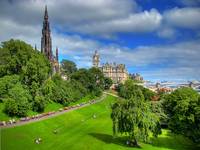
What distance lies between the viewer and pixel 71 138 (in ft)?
192

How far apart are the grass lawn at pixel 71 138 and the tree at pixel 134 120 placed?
7.94 ft

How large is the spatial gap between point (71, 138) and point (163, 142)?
17.4m

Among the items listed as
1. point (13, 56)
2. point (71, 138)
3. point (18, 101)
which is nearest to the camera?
point (71, 138)

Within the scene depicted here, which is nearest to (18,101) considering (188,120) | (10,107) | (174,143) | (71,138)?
(10,107)

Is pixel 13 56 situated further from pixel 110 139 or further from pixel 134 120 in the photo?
pixel 134 120

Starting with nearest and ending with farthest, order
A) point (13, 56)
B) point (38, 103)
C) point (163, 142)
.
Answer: point (163, 142) < point (38, 103) < point (13, 56)

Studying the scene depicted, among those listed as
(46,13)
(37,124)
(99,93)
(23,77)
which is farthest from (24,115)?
(46,13)

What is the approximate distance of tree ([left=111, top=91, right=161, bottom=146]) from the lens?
5453cm

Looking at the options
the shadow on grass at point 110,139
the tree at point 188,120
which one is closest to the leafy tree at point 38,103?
the shadow on grass at point 110,139

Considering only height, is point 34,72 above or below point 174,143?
above

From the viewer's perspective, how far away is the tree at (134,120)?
2147 inches

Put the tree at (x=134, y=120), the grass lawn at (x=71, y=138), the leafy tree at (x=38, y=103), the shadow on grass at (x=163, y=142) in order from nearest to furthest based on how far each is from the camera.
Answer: the grass lawn at (x=71, y=138), the tree at (x=134, y=120), the shadow on grass at (x=163, y=142), the leafy tree at (x=38, y=103)

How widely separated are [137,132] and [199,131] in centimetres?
1210

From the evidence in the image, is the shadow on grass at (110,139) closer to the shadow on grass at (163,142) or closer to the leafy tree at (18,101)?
the shadow on grass at (163,142)
